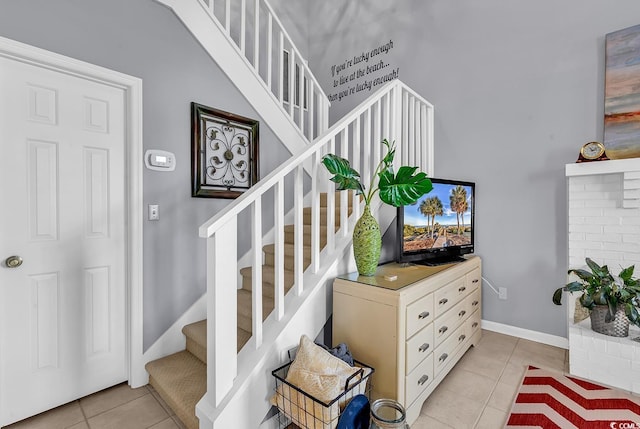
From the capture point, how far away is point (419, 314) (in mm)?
1666

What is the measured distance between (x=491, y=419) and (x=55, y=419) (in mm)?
2427

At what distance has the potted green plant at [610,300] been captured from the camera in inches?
74.2

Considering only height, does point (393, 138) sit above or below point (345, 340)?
above

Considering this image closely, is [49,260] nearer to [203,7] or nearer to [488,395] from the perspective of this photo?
[203,7]

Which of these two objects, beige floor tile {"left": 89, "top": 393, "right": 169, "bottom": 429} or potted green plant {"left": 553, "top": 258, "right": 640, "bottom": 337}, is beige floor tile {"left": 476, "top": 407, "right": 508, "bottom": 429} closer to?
potted green plant {"left": 553, "top": 258, "right": 640, "bottom": 337}

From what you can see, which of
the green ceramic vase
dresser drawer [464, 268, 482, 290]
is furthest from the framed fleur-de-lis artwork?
dresser drawer [464, 268, 482, 290]

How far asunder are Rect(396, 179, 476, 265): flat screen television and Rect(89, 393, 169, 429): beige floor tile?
1771mm

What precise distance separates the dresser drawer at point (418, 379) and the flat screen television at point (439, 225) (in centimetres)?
69

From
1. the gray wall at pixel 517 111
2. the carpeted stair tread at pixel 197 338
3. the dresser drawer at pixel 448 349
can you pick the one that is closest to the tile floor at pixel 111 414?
the carpeted stair tread at pixel 197 338

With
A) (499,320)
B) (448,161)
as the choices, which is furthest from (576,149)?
(499,320)

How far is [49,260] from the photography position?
1.78m

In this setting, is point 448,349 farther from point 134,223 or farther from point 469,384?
point 134,223

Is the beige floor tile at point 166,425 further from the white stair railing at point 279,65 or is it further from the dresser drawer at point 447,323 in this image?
the white stair railing at point 279,65

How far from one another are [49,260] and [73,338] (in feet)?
1.66
